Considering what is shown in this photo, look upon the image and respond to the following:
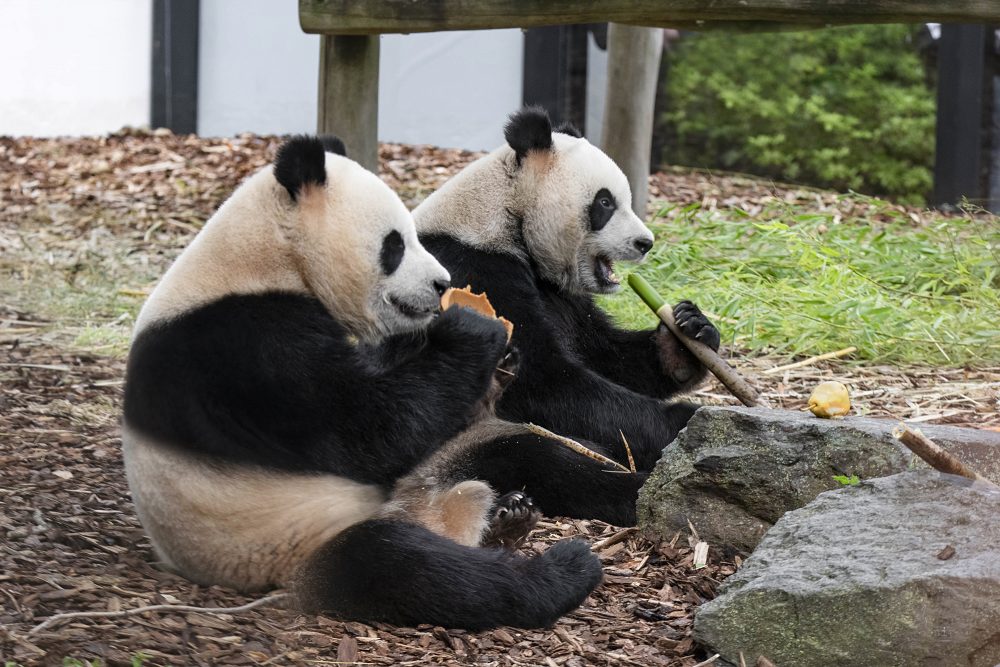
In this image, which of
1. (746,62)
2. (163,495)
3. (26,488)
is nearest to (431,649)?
(163,495)

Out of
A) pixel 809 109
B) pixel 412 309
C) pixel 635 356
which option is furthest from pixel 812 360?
pixel 809 109

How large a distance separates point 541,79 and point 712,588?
750cm

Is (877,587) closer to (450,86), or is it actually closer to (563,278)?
(563,278)

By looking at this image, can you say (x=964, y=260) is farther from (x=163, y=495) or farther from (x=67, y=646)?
(x=67, y=646)

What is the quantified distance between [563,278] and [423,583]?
201 centimetres

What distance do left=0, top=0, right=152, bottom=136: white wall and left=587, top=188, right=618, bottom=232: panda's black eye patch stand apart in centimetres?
660

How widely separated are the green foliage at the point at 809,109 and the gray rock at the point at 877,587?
9.21 m

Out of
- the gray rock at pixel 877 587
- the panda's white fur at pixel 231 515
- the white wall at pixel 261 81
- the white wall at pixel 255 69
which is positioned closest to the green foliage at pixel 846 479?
the gray rock at pixel 877 587

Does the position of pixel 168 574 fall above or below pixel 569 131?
below

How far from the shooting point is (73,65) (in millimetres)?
10000

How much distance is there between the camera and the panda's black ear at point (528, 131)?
467 cm

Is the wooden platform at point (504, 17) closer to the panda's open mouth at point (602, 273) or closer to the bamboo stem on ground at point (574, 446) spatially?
the panda's open mouth at point (602, 273)

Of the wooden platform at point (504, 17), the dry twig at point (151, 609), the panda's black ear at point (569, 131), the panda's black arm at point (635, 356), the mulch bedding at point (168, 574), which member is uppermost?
the wooden platform at point (504, 17)

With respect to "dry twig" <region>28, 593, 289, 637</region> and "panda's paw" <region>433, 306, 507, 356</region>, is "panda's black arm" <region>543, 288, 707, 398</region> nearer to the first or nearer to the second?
"panda's paw" <region>433, 306, 507, 356</region>
